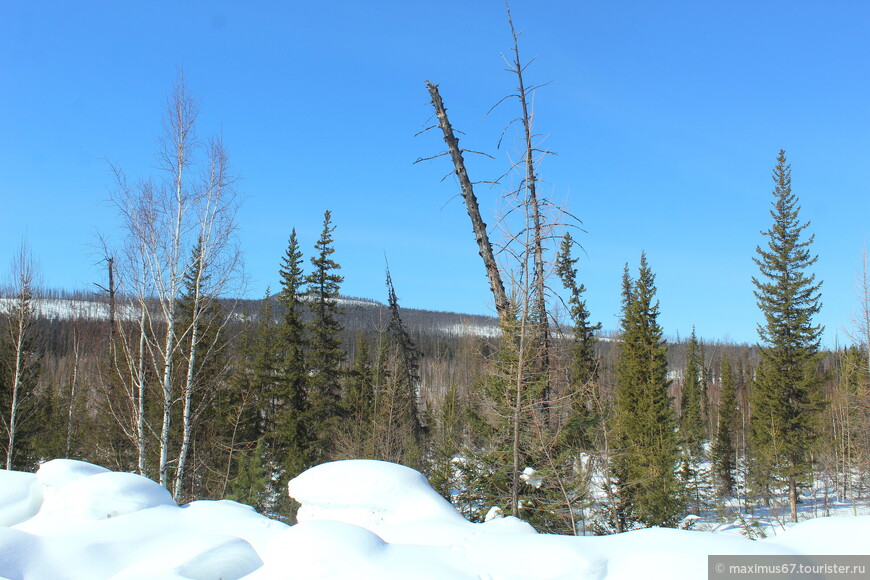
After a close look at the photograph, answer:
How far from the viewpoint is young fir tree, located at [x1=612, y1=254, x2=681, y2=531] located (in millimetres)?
23641

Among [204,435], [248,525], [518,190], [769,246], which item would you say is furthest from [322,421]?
[769,246]

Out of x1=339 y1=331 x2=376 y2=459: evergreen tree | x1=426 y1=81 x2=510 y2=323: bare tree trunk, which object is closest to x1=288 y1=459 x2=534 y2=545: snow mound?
x1=426 y1=81 x2=510 y2=323: bare tree trunk

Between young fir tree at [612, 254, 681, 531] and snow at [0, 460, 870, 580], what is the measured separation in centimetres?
1681

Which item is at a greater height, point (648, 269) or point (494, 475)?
point (648, 269)

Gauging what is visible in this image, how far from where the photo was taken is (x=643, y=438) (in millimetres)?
28281

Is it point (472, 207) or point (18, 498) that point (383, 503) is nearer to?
point (18, 498)

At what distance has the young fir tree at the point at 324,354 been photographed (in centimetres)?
2661

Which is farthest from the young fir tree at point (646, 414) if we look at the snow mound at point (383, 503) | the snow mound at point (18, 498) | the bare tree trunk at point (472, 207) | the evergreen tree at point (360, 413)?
the snow mound at point (18, 498)

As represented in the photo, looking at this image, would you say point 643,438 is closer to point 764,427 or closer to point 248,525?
point 764,427

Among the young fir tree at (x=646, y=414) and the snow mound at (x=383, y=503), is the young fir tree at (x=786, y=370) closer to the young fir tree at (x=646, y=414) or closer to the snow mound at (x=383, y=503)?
the young fir tree at (x=646, y=414)

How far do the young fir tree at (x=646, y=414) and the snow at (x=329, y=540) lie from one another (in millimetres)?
16812

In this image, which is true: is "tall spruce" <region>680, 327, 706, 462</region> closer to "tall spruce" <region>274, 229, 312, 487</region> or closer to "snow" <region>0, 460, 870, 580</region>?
"tall spruce" <region>274, 229, 312, 487</region>

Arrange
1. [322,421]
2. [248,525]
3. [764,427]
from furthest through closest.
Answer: [764,427] < [322,421] < [248,525]

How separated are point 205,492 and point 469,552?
854 inches
